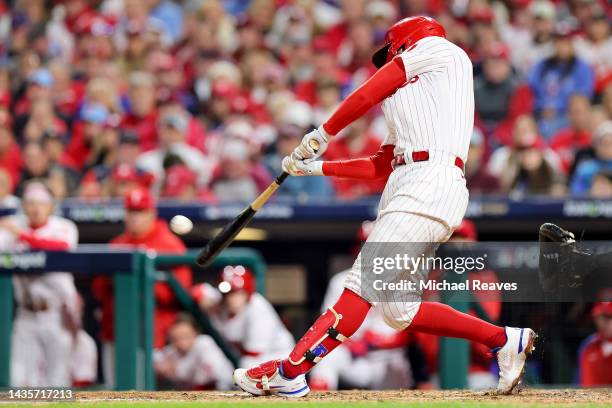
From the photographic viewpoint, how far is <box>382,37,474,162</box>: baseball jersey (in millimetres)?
5387

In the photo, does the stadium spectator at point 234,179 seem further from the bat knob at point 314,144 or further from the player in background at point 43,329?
the bat knob at point 314,144

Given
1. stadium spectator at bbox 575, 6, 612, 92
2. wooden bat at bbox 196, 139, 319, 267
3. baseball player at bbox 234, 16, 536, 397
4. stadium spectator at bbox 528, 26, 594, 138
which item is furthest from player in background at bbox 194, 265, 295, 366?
stadium spectator at bbox 575, 6, 612, 92

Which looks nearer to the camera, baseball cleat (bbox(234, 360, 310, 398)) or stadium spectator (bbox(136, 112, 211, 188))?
baseball cleat (bbox(234, 360, 310, 398))

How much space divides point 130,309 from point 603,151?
160 inches

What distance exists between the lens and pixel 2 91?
1261 centimetres

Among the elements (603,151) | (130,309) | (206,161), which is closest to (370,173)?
(130,309)

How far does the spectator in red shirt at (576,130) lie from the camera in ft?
34.1

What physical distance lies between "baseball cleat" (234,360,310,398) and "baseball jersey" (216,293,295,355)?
2.00m

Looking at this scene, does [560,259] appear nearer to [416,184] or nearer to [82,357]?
[416,184]

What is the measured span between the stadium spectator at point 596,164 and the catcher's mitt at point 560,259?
353 centimetres

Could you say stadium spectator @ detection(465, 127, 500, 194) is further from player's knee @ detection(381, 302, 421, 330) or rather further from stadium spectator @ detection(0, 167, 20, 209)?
player's knee @ detection(381, 302, 421, 330)

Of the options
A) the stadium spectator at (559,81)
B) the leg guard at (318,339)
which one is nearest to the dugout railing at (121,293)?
the leg guard at (318,339)

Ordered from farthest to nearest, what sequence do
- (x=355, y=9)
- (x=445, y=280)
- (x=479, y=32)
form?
1. (x=355, y=9)
2. (x=479, y=32)
3. (x=445, y=280)

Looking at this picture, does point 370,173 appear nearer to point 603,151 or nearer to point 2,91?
point 603,151
